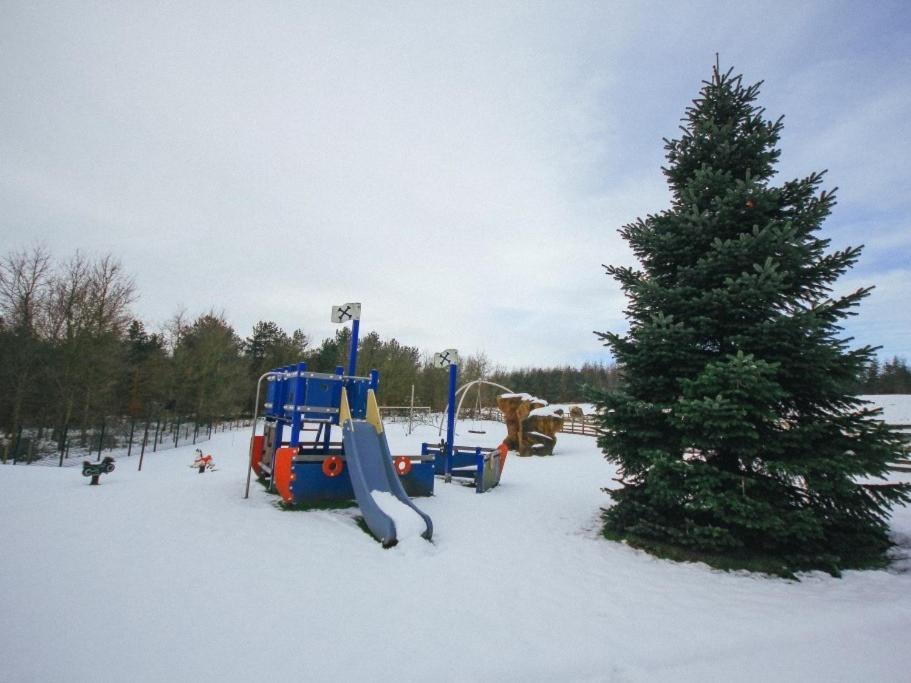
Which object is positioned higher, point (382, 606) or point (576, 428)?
point (576, 428)

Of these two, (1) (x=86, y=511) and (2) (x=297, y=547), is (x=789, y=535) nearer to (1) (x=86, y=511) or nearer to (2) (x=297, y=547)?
(2) (x=297, y=547)

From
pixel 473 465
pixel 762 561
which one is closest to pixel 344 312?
pixel 473 465

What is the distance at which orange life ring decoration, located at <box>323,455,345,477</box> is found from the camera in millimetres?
7207

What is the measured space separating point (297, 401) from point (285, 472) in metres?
1.29

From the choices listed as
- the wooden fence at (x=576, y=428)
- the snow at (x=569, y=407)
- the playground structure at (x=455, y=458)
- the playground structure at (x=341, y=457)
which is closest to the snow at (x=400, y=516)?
the playground structure at (x=341, y=457)

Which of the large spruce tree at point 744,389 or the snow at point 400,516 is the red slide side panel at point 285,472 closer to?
the snow at point 400,516

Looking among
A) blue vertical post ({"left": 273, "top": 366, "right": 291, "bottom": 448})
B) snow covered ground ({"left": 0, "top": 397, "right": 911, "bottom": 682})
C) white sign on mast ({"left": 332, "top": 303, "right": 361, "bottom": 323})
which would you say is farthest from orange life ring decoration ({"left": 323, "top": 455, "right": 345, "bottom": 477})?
white sign on mast ({"left": 332, "top": 303, "right": 361, "bottom": 323})

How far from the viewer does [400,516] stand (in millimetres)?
5902

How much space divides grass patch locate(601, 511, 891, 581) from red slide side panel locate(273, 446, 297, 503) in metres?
5.45

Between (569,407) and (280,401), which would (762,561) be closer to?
(280,401)

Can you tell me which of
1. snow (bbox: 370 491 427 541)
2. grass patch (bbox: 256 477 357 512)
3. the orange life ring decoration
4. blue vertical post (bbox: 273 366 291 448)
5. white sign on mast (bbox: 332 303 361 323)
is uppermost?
white sign on mast (bbox: 332 303 361 323)

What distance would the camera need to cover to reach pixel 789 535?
5387 mm

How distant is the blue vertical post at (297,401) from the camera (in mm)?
7582

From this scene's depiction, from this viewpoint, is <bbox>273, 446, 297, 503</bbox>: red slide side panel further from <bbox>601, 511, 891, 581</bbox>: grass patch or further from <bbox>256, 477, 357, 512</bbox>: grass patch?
<bbox>601, 511, 891, 581</bbox>: grass patch
